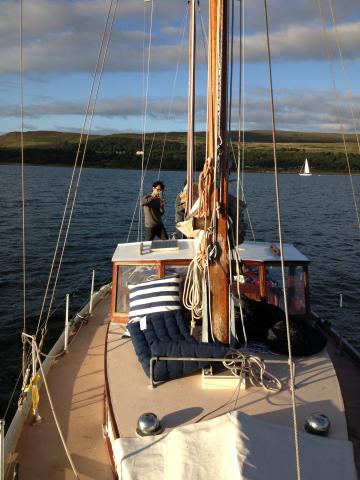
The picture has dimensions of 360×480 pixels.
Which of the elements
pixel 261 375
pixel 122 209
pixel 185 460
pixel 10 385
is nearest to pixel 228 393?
pixel 261 375

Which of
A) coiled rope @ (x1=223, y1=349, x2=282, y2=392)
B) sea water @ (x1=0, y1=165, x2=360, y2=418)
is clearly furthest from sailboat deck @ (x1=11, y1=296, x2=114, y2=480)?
sea water @ (x1=0, y1=165, x2=360, y2=418)

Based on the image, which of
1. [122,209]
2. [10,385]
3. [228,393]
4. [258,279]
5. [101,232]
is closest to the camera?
[228,393]

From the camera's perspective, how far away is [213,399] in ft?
20.0

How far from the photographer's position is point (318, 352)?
7387mm

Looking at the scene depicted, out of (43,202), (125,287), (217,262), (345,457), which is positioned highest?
(43,202)

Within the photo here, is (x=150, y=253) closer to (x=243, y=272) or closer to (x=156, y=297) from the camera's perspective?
(x=156, y=297)

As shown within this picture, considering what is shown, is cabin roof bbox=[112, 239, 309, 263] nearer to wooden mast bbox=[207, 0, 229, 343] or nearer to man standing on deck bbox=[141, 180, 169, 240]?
wooden mast bbox=[207, 0, 229, 343]

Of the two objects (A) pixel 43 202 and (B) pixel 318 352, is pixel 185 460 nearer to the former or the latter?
(B) pixel 318 352

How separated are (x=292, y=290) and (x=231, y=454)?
5.24 meters

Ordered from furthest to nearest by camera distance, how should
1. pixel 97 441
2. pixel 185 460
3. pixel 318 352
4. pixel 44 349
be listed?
pixel 44 349 → pixel 318 352 → pixel 97 441 → pixel 185 460

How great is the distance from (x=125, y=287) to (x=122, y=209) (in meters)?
39.5

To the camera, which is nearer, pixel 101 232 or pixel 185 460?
pixel 185 460

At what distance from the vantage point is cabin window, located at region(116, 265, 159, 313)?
9.21 metres

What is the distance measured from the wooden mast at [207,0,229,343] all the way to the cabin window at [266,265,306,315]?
2.57 m
